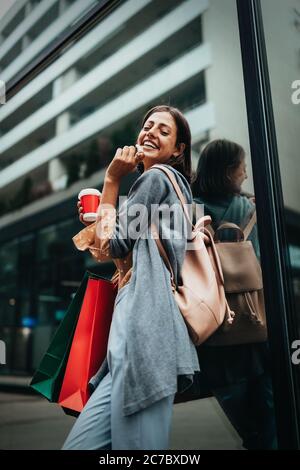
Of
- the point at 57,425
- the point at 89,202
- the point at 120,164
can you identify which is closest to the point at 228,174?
the point at 120,164

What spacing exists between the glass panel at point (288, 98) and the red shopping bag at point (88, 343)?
68cm

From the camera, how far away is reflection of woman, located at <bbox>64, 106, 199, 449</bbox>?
1166 mm

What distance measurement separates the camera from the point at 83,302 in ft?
5.11

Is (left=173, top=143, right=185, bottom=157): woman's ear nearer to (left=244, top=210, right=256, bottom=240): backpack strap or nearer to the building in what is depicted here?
the building

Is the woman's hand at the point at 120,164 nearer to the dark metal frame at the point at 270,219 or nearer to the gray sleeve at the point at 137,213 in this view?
the gray sleeve at the point at 137,213

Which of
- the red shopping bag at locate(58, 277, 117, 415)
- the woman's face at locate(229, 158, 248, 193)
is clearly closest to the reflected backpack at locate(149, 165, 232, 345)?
the woman's face at locate(229, 158, 248, 193)

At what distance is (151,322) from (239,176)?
2.35 feet

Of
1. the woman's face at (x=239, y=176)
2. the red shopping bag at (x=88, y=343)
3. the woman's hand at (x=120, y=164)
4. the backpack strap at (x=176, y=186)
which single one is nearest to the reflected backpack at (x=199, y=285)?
the backpack strap at (x=176, y=186)

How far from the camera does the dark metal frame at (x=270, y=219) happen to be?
51.9 inches

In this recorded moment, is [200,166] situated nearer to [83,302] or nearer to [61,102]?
[83,302]

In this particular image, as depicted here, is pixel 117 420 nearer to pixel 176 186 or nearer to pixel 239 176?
pixel 176 186

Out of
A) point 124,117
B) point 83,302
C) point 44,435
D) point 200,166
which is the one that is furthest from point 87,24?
point 44,435

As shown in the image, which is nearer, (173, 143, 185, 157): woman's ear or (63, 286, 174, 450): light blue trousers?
(63, 286, 174, 450): light blue trousers

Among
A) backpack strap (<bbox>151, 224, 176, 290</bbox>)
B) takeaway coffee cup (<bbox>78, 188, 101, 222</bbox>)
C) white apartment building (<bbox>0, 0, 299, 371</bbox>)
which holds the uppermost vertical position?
white apartment building (<bbox>0, 0, 299, 371</bbox>)
